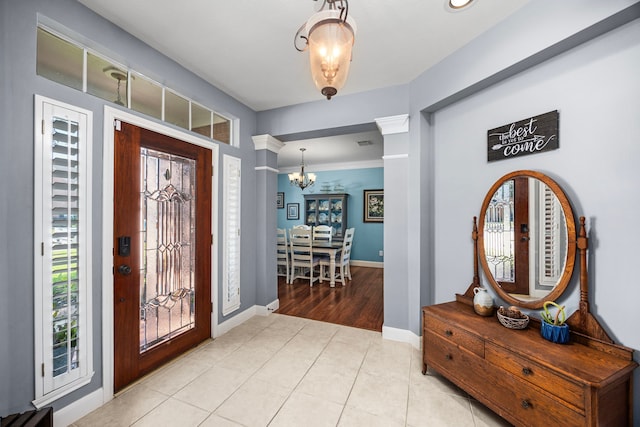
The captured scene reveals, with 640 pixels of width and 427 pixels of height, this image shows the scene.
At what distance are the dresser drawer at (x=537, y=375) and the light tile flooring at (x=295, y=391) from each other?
1.48 feet

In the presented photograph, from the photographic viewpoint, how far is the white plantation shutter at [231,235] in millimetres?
2838

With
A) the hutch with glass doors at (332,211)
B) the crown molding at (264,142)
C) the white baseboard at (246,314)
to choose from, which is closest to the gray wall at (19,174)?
the white baseboard at (246,314)

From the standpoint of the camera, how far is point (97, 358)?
1736mm

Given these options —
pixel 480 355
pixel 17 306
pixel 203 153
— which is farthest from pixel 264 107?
pixel 480 355

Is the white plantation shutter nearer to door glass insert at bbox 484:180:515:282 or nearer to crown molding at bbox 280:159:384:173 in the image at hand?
door glass insert at bbox 484:180:515:282

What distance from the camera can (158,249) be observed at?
216 cm

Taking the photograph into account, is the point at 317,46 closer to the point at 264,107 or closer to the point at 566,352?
the point at 566,352

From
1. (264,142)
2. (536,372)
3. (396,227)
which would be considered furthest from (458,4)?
(264,142)

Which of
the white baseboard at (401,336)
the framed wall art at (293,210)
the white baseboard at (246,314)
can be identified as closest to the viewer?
the white baseboard at (401,336)

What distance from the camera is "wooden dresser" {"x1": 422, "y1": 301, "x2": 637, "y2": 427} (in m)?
1.16

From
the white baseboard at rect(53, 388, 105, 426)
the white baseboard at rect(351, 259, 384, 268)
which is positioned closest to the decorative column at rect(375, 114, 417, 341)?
the white baseboard at rect(53, 388, 105, 426)

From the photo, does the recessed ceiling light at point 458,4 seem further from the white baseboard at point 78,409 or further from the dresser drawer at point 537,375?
the white baseboard at point 78,409

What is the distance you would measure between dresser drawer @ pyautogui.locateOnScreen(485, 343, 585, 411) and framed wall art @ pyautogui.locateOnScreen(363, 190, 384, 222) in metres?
4.83

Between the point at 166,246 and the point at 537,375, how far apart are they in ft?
8.76
